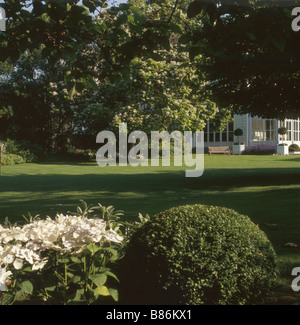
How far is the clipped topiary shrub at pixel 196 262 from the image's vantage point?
3.36 m

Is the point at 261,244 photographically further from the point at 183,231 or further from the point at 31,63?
the point at 31,63

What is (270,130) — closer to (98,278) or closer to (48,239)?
(98,278)

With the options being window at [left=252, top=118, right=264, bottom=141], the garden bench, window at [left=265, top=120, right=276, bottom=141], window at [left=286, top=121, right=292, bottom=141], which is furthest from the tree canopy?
window at [left=286, top=121, right=292, bottom=141]

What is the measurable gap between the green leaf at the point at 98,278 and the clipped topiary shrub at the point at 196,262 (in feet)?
1.12

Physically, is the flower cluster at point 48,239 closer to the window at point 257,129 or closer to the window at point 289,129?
the window at point 257,129

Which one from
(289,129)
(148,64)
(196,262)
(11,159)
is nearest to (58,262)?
(196,262)

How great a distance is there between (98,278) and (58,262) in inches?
16.7

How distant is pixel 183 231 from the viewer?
3.50 metres

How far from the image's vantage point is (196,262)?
3381mm

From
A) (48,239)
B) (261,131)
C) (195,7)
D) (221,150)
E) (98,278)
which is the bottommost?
(98,278)

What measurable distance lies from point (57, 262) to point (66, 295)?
302 millimetres

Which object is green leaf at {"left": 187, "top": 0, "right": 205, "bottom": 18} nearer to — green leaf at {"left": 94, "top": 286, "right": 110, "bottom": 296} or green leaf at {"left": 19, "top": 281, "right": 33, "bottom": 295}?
green leaf at {"left": 94, "top": 286, "right": 110, "bottom": 296}

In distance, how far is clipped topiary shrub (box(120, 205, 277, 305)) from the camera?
11.0 feet
